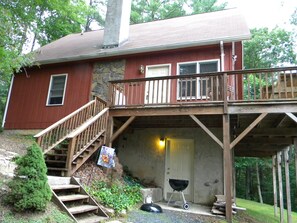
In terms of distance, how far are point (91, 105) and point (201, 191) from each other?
4.34m

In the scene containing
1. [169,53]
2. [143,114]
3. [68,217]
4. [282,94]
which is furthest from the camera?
Answer: [169,53]

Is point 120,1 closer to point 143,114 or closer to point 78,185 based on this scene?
point 143,114

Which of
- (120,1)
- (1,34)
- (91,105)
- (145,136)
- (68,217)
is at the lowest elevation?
(68,217)

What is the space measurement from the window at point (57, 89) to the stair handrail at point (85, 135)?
4.09m

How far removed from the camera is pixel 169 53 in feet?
29.7

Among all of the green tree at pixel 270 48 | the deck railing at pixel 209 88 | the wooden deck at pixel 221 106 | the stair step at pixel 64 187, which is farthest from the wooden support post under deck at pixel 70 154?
the green tree at pixel 270 48

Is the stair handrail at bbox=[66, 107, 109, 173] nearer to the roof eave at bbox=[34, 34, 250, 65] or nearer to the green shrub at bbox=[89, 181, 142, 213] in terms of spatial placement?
the green shrub at bbox=[89, 181, 142, 213]

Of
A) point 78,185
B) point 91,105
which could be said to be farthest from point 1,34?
point 78,185

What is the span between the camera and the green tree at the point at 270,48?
1967cm

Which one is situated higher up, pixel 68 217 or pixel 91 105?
pixel 91 105

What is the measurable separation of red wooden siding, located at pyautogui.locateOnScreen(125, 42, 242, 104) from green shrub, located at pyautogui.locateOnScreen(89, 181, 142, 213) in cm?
290

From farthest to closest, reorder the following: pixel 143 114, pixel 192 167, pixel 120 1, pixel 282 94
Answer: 1. pixel 120 1
2. pixel 192 167
3. pixel 143 114
4. pixel 282 94

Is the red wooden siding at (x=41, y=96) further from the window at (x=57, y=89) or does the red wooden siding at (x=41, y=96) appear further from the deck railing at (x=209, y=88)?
the deck railing at (x=209, y=88)

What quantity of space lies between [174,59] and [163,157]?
3.49m
